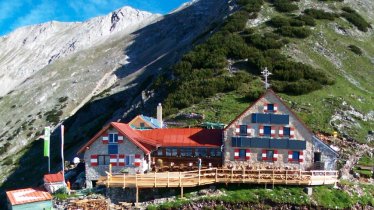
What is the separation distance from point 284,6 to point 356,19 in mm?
13235

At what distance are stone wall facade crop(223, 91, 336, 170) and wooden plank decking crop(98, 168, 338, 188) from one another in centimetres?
281

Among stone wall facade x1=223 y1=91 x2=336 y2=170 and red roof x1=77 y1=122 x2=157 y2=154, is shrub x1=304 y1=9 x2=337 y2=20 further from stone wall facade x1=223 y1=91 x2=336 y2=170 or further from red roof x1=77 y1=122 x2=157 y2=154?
red roof x1=77 y1=122 x2=157 y2=154

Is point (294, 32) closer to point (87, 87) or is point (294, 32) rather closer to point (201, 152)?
point (201, 152)

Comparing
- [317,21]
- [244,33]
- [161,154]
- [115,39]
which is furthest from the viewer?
[115,39]

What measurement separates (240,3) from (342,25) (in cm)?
1919

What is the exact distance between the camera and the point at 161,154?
143ft

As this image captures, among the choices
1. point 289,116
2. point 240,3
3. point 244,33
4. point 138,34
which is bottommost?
point 289,116

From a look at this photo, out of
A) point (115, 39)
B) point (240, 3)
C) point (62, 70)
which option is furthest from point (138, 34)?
point (240, 3)

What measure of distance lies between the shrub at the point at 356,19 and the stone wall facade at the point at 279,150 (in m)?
48.7

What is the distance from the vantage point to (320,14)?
82188mm

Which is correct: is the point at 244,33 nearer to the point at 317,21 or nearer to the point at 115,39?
the point at 317,21

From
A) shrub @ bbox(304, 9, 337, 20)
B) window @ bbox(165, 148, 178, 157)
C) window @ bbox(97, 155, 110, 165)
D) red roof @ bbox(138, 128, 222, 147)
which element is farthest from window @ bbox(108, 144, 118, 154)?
shrub @ bbox(304, 9, 337, 20)

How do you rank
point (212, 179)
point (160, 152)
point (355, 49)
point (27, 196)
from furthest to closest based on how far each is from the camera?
1. point (355, 49)
2. point (160, 152)
3. point (27, 196)
4. point (212, 179)

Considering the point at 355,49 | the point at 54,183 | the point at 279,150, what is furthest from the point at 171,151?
the point at 355,49
